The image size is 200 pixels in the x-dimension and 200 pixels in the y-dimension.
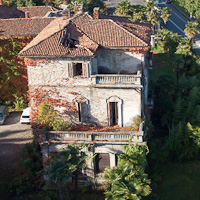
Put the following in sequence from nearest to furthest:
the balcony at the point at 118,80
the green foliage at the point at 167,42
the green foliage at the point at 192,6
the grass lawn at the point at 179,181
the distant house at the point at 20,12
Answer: the balcony at the point at 118,80 → the grass lawn at the point at 179,181 → the distant house at the point at 20,12 → the green foliage at the point at 167,42 → the green foliage at the point at 192,6

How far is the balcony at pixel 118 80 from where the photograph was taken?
29406mm

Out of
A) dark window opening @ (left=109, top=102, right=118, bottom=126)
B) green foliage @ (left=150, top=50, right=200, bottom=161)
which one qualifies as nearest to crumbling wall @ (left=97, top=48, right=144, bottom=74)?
dark window opening @ (left=109, top=102, right=118, bottom=126)

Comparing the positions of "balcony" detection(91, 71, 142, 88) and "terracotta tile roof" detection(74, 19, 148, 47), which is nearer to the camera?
"balcony" detection(91, 71, 142, 88)

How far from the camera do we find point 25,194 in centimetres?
3023

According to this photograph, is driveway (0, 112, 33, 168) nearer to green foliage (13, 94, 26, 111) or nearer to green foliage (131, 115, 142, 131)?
green foliage (13, 94, 26, 111)

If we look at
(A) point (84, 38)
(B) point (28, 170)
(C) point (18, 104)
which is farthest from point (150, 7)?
(B) point (28, 170)

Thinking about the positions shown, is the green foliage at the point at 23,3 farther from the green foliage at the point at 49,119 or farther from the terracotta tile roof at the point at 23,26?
the green foliage at the point at 49,119

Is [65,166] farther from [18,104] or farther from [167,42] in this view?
[167,42]

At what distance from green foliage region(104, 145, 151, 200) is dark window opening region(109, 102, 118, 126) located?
484 cm

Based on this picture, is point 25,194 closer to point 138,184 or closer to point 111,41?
point 138,184

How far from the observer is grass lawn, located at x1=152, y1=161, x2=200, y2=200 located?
32.0 meters

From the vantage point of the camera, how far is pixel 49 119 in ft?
101

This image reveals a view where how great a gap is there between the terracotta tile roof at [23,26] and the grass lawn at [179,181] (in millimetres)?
20227

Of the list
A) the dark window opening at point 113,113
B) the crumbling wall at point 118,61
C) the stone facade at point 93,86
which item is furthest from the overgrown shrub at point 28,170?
the crumbling wall at point 118,61
